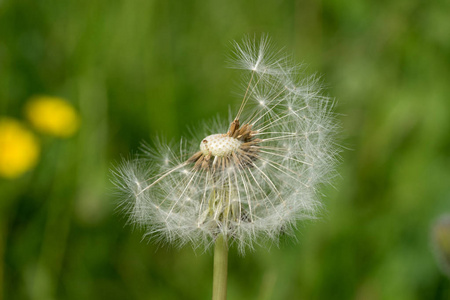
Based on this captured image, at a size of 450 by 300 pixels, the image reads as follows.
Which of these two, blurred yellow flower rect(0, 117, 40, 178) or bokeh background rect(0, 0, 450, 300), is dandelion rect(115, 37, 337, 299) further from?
blurred yellow flower rect(0, 117, 40, 178)

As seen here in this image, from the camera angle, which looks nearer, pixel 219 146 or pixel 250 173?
pixel 219 146

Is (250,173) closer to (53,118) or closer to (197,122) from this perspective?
(197,122)

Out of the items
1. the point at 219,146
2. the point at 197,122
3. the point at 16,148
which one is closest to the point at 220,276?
the point at 219,146

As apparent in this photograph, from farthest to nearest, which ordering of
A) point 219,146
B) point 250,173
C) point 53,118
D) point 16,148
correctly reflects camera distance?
1. point 53,118
2. point 16,148
3. point 250,173
4. point 219,146

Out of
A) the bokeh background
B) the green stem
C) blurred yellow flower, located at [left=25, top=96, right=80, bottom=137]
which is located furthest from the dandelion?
blurred yellow flower, located at [left=25, top=96, right=80, bottom=137]

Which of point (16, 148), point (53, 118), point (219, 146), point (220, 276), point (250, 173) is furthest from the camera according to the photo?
point (53, 118)

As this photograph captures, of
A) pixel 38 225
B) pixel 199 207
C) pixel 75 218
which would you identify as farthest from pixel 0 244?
pixel 199 207

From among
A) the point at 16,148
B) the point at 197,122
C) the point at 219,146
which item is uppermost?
the point at 197,122

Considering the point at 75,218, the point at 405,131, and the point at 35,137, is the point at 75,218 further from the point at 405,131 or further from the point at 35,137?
the point at 405,131
